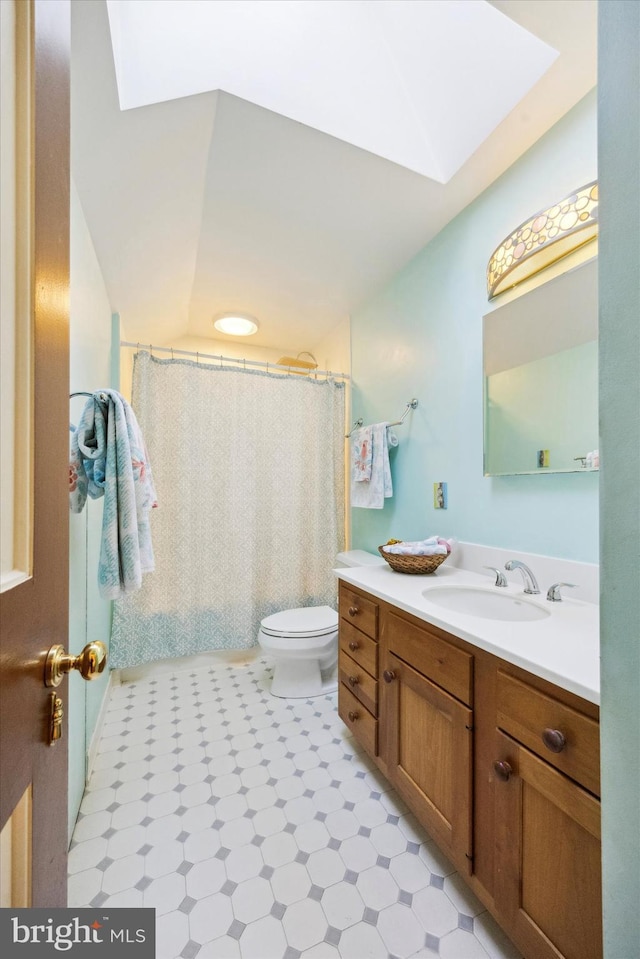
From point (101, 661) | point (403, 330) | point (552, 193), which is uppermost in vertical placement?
point (552, 193)

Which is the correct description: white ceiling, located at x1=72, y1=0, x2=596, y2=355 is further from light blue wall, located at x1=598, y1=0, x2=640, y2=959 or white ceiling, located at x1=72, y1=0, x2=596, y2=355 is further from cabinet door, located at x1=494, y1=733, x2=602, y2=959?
cabinet door, located at x1=494, y1=733, x2=602, y2=959

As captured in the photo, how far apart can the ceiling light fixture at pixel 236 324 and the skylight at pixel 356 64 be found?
1423mm

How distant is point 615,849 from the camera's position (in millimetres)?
449

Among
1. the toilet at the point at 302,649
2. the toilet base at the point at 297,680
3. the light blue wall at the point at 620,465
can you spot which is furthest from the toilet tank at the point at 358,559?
the light blue wall at the point at 620,465

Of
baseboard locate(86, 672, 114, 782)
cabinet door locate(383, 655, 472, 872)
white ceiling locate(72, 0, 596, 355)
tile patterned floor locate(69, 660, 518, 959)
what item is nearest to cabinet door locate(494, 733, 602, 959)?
Answer: cabinet door locate(383, 655, 472, 872)

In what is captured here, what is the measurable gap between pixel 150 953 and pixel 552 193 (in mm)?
2085

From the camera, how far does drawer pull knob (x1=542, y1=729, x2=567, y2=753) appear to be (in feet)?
2.32

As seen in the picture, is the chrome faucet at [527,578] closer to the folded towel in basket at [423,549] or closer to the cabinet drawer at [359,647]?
the folded towel in basket at [423,549]

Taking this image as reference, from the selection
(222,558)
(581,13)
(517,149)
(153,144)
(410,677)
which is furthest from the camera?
(222,558)

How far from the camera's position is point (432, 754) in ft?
3.51

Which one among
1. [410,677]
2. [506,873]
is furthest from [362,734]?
[506,873]

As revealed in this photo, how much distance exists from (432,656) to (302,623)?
3.54 ft

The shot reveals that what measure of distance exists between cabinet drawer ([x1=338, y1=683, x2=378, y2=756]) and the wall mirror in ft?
3.51

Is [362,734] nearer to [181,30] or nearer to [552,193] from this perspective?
[552,193]
